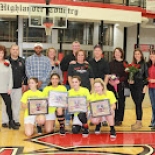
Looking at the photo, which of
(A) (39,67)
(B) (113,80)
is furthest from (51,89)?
(B) (113,80)

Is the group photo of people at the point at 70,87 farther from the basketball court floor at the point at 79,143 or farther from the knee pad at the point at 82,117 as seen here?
the basketball court floor at the point at 79,143

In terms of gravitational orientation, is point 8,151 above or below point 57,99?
below

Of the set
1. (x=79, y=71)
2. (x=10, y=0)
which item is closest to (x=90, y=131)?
(x=79, y=71)

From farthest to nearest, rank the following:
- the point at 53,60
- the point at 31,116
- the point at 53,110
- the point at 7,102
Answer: the point at 53,60 → the point at 7,102 → the point at 53,110 → the point at 31,116

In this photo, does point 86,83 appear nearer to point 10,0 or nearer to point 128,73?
point 128,73

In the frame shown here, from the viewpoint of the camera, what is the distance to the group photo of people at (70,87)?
215 inches

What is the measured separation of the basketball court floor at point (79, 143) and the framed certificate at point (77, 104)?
0.44 meters

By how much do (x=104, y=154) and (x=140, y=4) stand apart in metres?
12.9

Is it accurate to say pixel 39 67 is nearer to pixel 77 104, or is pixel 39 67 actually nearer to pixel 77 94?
pixel 77 94

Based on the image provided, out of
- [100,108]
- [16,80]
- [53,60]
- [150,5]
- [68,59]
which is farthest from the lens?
[150,5]

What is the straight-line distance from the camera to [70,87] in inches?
241

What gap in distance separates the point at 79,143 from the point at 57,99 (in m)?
0.93

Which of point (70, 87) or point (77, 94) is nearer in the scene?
point (77, 94)

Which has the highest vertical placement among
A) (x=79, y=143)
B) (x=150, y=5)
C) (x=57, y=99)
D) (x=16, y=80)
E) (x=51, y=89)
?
(x=150, y=5)
